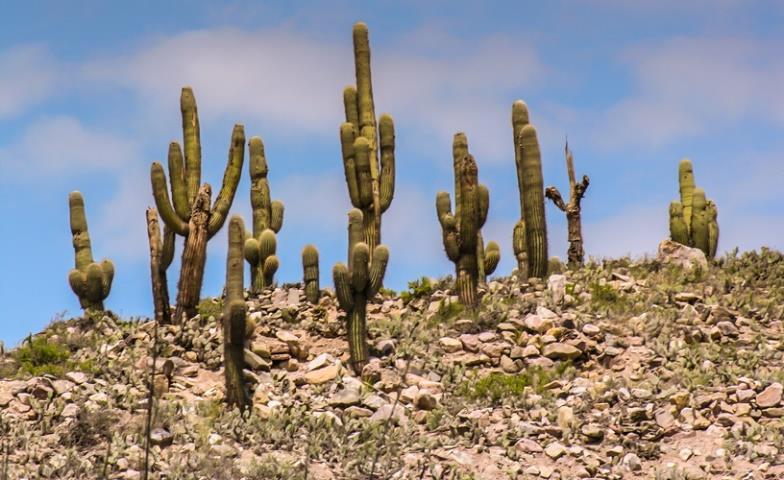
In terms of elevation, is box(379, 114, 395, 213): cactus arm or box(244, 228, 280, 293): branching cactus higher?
box(379, 114, 395, 213): cactus arm

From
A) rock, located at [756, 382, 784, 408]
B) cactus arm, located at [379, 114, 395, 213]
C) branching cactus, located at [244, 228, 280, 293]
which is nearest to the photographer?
rock, located at [756, 382, 784, 408]

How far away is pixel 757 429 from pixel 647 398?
5.11 ft

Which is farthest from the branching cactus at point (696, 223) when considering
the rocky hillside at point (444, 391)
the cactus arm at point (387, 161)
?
the cactus arm at point (387, 161)

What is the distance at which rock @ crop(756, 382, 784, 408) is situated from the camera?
49.1ft

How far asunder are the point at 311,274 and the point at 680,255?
277 inches

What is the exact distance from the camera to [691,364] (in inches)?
638

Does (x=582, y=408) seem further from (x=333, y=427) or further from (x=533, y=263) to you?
(x=533, y=263)

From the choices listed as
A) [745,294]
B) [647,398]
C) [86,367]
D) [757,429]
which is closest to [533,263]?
[745,294]

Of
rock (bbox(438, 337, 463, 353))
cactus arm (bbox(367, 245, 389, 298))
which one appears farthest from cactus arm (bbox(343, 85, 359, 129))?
rock (bbox(438, 337, 463, 353))

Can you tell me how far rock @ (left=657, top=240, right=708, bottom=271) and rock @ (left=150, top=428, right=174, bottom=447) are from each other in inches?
435

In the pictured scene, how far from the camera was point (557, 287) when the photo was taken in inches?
Result: 752

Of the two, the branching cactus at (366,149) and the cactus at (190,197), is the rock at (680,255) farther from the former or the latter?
the cactus at (190,197)

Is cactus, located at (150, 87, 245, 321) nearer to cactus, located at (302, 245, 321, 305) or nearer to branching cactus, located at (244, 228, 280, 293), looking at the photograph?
cactus, located at (302, 245, 321, 305)

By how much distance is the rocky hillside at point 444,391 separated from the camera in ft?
44.7
